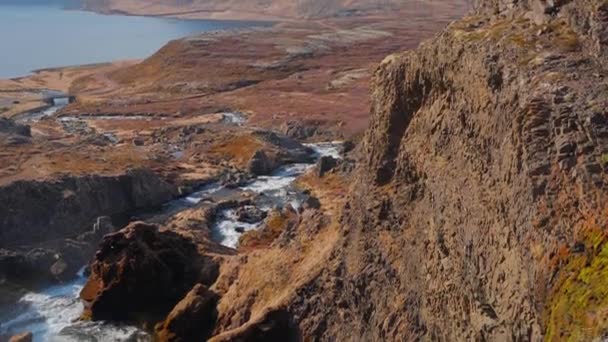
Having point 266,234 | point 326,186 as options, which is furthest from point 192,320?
point 326,186

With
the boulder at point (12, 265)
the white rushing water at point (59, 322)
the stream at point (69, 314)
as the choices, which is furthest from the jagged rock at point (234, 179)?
the white rushing water at point (59, 322)

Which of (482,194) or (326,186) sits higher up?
(482,194)

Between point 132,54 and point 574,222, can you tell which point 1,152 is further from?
point 132,54

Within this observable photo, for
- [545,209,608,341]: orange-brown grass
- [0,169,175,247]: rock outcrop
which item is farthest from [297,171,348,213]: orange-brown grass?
[545,209,608,341]: orange-brown grass

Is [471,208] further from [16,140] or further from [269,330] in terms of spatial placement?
[16,140]

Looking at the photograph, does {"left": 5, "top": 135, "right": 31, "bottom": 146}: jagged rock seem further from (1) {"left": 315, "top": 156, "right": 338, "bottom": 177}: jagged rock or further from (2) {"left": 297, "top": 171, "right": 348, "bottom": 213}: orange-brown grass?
(1) {"left": 315, "top": 156, "right": 338, "bottom": 177}: jagged rock

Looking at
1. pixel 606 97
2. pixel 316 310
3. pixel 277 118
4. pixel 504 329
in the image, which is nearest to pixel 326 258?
pixel 316 310
